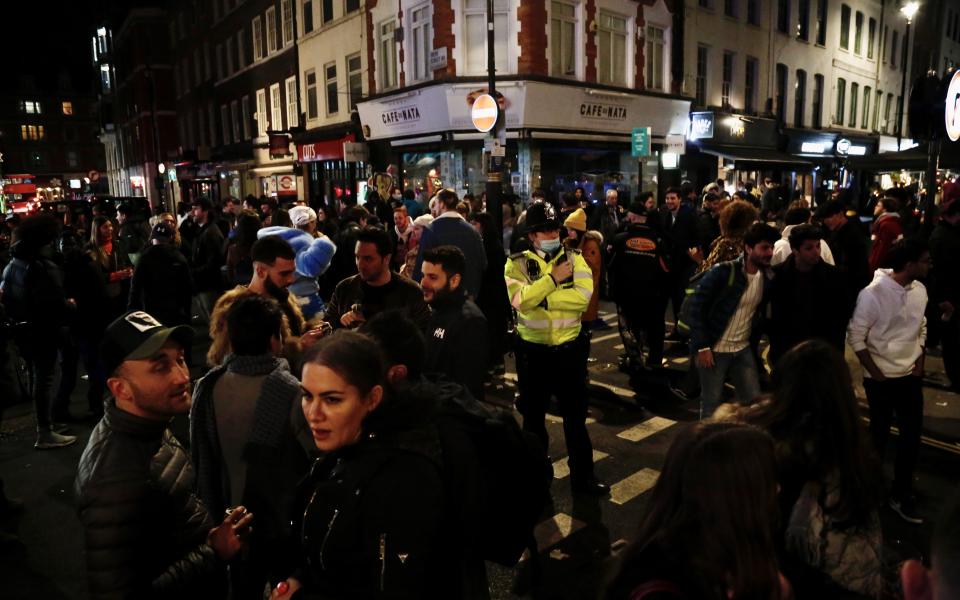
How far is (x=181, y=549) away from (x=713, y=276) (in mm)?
4072

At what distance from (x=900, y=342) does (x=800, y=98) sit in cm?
2737

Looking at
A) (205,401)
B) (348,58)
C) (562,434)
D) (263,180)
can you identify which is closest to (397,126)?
(348,58)

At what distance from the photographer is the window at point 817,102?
93.0 ft

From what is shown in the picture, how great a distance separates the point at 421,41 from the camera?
1956 centimetres

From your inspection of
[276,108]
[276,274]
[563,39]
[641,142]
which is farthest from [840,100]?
[276,274]

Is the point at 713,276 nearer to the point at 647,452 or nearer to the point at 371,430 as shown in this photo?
the point at 647,452

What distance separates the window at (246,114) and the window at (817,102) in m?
25.8

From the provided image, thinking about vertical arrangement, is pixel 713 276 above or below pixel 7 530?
above

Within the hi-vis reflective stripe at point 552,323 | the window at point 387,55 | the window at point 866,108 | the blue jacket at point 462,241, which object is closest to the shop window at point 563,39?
the window at point 387,55

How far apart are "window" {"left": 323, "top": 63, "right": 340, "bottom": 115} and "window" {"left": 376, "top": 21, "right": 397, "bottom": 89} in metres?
3.40

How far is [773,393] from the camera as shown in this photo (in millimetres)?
2783

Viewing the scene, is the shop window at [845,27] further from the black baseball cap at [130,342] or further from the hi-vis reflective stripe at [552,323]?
the black baseball cap at [130,342]

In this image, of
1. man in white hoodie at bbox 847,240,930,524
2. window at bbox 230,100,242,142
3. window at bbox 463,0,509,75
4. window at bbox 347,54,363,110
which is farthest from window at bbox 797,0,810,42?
man in white hoodie at bbox 847,240,930,524

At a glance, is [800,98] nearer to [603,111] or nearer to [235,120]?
[603,111]
